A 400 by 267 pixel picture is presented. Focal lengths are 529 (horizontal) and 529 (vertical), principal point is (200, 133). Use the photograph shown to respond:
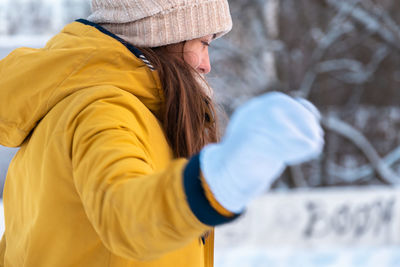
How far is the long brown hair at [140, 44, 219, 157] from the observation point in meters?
1.04

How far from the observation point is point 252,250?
527cm

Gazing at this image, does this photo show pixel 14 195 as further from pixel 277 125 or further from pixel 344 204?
pixel 344 204

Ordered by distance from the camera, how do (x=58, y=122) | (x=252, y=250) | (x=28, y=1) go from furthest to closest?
(x=28, y=1) < (x=252, y=250) < (x=58, y=122)

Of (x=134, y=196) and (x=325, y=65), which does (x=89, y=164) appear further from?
(x=325, y=65)

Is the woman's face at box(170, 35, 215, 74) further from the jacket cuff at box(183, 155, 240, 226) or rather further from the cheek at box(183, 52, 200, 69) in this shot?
the jacket cuff at box(183, 155, 240, 226)

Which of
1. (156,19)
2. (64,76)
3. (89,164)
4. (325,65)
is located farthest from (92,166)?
(325,65)

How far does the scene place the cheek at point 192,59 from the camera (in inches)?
48.2

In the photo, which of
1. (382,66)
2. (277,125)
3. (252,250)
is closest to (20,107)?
(277,125)

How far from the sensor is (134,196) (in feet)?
2.22

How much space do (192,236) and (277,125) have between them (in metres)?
0.19

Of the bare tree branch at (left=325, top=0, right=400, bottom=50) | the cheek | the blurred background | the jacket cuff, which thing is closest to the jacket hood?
the cheek

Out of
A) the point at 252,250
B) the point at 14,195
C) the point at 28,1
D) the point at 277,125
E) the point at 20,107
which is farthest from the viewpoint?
the point at 28,1

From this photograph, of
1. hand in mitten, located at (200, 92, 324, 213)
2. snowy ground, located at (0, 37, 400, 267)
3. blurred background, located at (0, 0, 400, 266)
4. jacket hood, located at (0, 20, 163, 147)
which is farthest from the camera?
blurred background, located at (0, 0, 400, 266)

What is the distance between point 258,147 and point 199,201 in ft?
0.34
